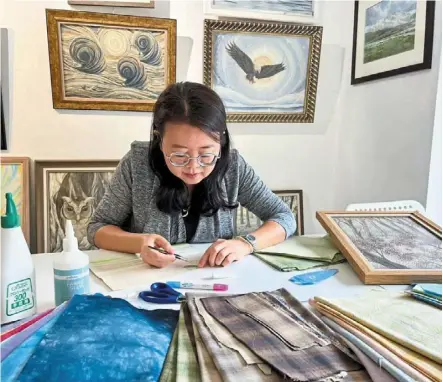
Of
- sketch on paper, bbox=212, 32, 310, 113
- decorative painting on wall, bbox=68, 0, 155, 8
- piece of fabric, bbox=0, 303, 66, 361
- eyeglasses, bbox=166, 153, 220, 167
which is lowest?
piece of fabric, bbox=0, 303, 66, 361

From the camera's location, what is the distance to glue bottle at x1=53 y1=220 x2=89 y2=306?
2.23ft

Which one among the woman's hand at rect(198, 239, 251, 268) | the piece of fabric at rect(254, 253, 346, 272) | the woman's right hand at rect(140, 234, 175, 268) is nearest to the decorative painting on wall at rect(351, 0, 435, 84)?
the piece of fabric at rect(254, 253, 346, 272)

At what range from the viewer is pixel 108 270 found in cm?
88

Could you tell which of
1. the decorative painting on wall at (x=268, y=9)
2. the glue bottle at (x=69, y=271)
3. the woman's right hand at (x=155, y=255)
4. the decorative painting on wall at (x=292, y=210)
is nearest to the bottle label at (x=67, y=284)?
the glue bottle at (x=69, y=271)

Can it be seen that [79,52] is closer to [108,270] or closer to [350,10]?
[108,270]

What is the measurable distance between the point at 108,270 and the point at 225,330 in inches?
15.7

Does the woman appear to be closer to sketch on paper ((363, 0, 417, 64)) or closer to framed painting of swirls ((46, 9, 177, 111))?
framed painting of swirls ((46, 9, 177, 111))

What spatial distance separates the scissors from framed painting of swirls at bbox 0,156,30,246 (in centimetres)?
112

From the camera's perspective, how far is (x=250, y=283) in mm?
834

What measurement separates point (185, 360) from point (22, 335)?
0.75 ft

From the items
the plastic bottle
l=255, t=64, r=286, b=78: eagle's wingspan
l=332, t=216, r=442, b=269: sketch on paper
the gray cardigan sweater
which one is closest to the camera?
the plastic bottle

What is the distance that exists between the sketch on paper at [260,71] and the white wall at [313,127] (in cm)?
10

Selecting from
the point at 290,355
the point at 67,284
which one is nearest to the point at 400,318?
the point at 290,355

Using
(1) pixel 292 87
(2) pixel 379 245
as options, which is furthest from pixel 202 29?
(2) pixel 379 245
